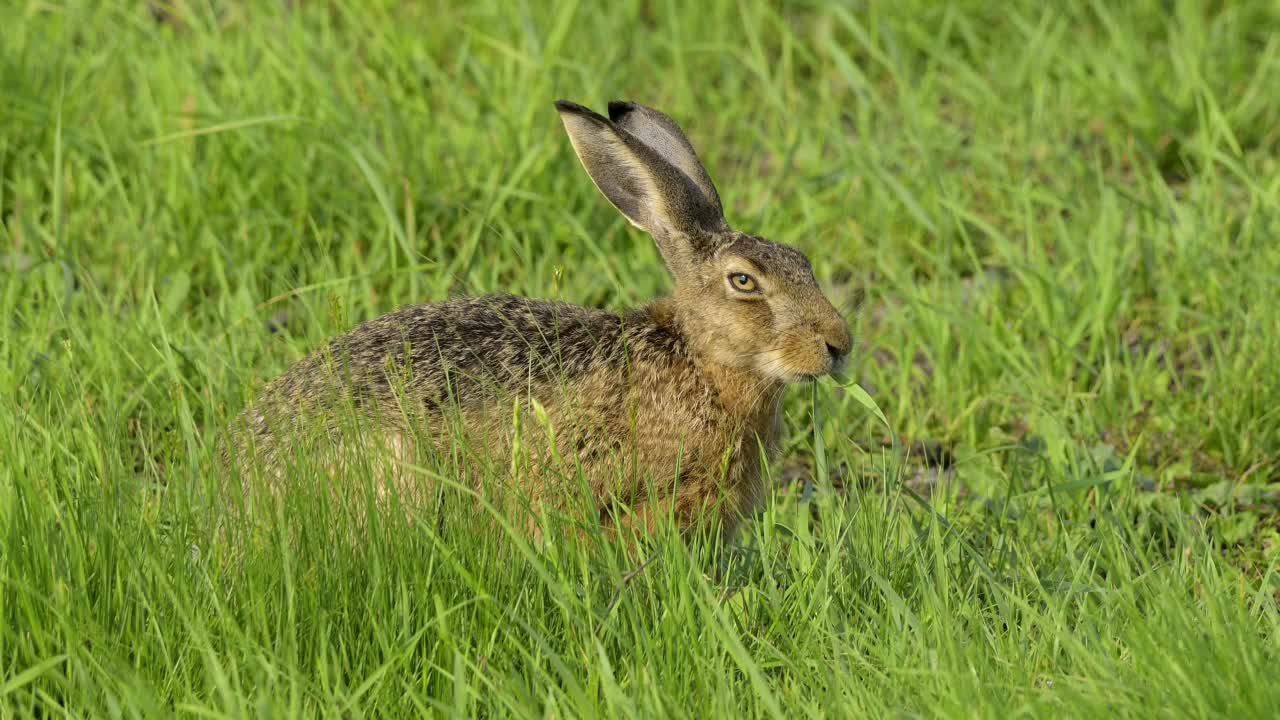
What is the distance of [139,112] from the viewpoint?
7105mm

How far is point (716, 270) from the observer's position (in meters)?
5.27

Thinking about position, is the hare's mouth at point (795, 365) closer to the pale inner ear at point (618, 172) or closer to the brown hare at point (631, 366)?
the brown hare at point (631, 366)

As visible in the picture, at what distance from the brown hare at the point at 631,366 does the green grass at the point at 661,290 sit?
28 cm

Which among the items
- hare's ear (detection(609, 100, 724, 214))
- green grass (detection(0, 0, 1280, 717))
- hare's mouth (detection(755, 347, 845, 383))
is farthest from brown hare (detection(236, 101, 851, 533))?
green grass (detection(0, 0, 1280, 717))

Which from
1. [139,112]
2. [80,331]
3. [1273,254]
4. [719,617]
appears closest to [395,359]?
[80,331]

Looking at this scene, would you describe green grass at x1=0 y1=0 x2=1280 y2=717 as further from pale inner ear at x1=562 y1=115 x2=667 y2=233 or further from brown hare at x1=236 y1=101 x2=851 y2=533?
pale inner ear at x1=562 y1=115 x2=667 y2=233

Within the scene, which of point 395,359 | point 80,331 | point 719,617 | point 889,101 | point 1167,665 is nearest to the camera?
point 1167,665

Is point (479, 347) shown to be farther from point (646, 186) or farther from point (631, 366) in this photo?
point (646, 186)

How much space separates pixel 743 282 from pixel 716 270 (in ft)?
0.34

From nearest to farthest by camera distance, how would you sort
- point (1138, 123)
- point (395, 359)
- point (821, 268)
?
point (395, 359)
point (821, 268)
point (1138, 123)

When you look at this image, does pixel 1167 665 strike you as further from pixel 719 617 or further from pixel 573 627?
pixel 573 627

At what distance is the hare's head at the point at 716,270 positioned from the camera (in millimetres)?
5047

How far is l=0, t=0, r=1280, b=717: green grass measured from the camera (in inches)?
148

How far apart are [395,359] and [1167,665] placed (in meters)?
2.49
